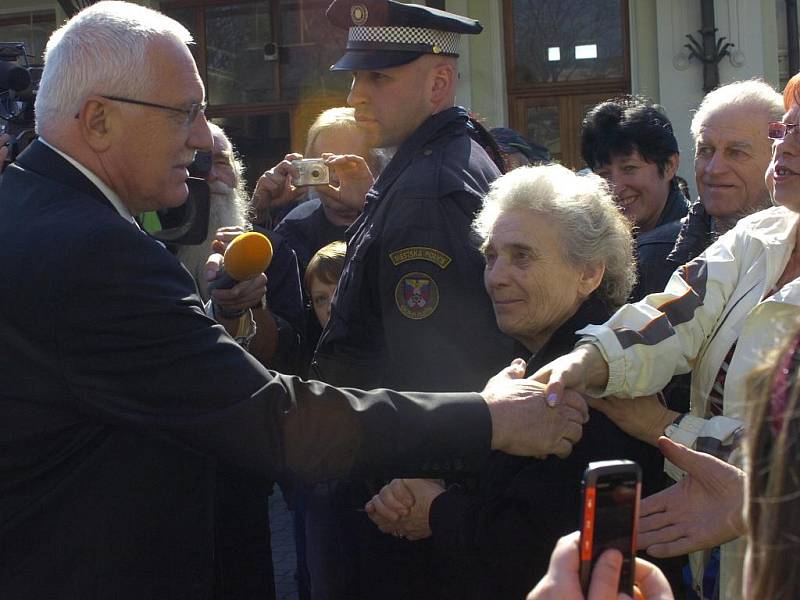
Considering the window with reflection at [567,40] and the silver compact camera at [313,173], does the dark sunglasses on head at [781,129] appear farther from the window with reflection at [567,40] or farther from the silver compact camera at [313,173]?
the window with reflection at [567,40]

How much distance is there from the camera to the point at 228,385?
215 cm

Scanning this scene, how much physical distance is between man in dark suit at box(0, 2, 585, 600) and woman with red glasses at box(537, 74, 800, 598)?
5.0 inches

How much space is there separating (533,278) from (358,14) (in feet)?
4.24

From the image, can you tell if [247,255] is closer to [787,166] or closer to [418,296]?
[418,296]

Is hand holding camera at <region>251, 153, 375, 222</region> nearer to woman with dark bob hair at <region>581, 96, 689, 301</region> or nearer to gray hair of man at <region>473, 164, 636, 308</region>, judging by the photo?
woman with dark bob hair at <region>581, 96, 689, 301</region>

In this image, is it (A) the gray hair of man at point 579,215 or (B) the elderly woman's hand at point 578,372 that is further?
(A) the gray hair of man at point 579,215

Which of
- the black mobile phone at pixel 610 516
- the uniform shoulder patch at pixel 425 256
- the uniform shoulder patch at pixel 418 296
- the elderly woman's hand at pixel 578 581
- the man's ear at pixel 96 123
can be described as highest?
the man's ear at pixel 96 123

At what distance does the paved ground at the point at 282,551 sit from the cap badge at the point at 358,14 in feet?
9.60

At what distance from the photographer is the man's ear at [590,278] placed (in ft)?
8.92

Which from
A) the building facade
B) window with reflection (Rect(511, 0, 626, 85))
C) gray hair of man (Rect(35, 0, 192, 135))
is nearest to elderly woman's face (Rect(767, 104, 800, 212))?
gray hair of man (Rect(35, 0, 192, 135))

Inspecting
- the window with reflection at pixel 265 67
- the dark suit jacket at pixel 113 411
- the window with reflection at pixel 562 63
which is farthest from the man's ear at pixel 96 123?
the window with reflection at pixel 265 67

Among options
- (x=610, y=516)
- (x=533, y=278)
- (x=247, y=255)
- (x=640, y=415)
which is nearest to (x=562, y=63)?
(x=247, y=255)

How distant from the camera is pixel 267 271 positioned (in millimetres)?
4000

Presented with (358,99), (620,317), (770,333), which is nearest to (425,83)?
(358,99)
